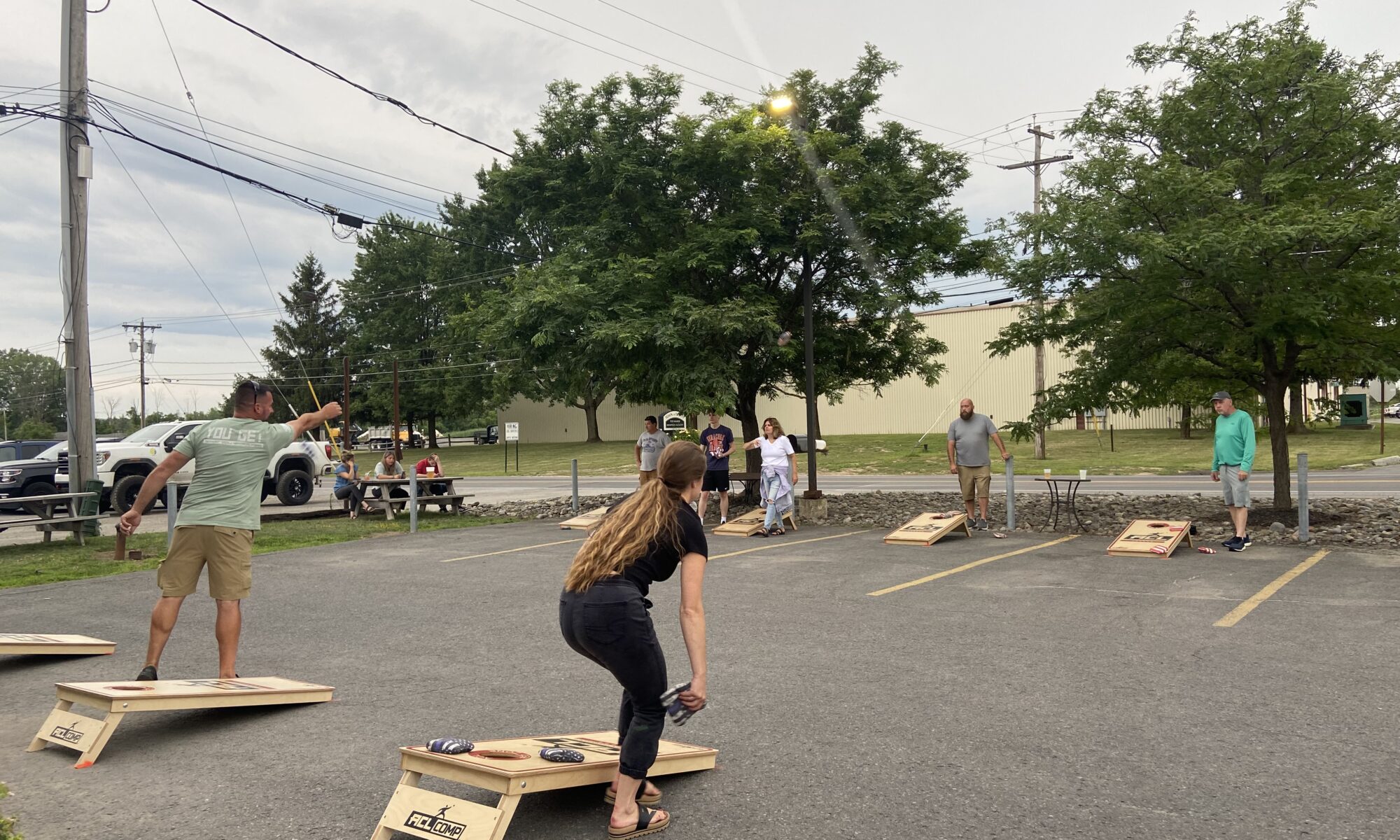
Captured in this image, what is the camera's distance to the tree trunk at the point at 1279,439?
13086 millimetres

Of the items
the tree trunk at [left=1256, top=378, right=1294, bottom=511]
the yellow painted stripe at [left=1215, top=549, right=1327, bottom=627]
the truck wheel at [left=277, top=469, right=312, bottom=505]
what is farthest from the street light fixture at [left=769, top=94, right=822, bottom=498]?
the truck wheel at [left=277, top=469, right=312, bottom=505]

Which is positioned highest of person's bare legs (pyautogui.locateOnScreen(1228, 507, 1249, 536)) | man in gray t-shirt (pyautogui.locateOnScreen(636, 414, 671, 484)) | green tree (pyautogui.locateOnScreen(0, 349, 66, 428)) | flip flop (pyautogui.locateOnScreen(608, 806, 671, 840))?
green tree (pyautogui.locateOnScreen(0, 349, 66, 428))

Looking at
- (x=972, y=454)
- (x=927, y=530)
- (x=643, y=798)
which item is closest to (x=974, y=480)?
(x=972, y=454)

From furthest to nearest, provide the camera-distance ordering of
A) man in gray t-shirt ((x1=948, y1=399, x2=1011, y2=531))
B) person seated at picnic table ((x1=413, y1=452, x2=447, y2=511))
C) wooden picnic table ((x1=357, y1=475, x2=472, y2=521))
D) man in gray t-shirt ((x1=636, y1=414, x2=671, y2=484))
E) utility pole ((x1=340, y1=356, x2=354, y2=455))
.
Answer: utility pole ((x1=340, y1=356, x2=354, y2=455)), person seated at picnic table ((x1=413, y1=452, x2=447, y2=511)), wooden picnic table ((x1=357, y1=475, x2=472, y2=521)), man in gray t-shirt ((x1=636, y1=414, x2=671, y2=484)), man in gray t-shirt ((x1=948, y1=399, x2=1011, y2=531))

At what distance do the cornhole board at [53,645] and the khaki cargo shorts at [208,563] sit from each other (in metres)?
1.60

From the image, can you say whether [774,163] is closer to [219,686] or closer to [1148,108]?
[1148,108]

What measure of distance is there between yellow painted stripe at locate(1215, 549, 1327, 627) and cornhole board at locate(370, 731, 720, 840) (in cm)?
558

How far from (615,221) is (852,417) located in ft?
117

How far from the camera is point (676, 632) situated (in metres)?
7.63

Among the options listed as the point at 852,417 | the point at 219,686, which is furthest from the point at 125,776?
Answer: the point at 852,417

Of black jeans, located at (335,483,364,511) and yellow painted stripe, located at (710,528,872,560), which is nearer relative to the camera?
yellow painted stripe, located at (710,528,872,560)

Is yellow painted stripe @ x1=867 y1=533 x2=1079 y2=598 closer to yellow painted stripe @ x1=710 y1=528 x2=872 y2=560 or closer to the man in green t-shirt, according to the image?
yellow painted stripe @ x1=710 y1=528 x2=872 y2=560

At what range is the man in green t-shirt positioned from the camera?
5.97 m

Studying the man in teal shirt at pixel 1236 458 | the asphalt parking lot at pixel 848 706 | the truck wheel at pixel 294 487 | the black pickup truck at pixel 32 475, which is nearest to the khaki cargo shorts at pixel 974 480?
the man in teal shirt at pixel 1236 458
